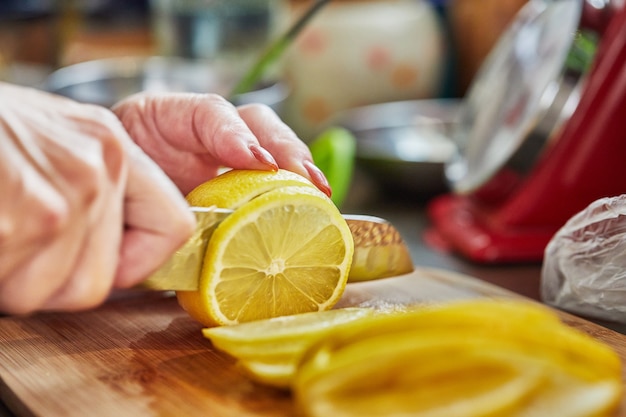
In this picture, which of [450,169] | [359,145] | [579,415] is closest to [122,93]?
[359,145]

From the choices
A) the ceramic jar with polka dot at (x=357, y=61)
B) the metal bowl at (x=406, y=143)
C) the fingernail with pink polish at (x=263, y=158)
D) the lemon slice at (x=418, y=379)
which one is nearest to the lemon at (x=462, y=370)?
the lemon slice at (x=418, y=379)

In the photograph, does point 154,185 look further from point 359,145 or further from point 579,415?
point 359,145

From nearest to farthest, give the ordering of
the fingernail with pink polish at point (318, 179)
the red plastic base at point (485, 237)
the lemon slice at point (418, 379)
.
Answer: the lemon slice at point (418, 379) < the fingernail with pink polish at point (318, 179) < the red plastic base at point (485, 237)

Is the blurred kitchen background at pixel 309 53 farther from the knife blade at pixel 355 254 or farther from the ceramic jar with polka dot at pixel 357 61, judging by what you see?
the knife blade at pixel 355 254

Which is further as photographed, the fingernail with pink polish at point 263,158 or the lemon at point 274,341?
the fingernail with pink polish at point 263,158

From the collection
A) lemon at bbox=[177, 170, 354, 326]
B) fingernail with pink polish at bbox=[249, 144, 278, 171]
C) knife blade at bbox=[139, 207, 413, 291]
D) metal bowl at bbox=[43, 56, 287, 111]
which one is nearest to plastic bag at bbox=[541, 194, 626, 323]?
knife blade at bbox=[139, 207, 413, 291]

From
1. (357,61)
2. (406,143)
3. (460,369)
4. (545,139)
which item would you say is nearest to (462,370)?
(460,369)

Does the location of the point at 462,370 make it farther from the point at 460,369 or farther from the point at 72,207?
the point at 72,207
